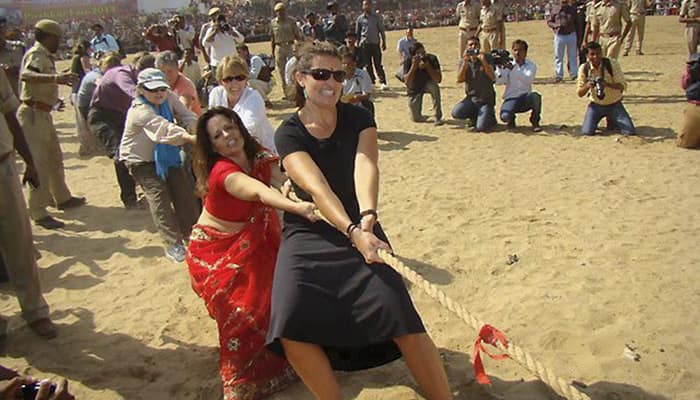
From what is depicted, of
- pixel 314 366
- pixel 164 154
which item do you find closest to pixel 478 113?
pixel 164 154

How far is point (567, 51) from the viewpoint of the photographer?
11.2 meters

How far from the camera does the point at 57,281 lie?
468 centimetres

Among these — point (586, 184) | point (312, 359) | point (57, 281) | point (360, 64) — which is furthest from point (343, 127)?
point (360, 64)

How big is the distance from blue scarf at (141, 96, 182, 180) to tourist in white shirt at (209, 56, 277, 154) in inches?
24.1

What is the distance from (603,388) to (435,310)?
3.78 ft

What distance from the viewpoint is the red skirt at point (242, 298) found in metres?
3.05

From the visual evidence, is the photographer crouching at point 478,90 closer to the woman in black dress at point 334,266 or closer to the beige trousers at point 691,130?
the beige trousers at point 691,130

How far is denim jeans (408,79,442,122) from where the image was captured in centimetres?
901

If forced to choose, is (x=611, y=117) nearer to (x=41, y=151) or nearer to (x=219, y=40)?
(x=219, y=40)

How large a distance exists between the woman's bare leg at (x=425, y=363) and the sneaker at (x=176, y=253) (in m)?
2.91

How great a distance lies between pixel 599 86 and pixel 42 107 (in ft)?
21.7

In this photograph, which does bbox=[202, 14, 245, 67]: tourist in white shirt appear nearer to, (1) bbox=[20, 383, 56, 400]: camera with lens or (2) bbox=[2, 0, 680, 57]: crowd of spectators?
(1) bbox=[20, 383, 56, 400]: camera with lens

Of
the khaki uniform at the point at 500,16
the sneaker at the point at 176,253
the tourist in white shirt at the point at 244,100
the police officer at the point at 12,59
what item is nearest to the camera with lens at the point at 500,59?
the khaki uniform at the point at 500,16

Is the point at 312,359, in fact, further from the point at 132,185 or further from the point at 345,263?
the point at 132,185
